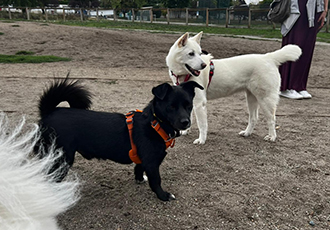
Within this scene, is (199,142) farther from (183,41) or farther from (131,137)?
(131,137)

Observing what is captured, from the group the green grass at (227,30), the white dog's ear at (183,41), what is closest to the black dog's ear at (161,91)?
the white dog's ear at (183,41)

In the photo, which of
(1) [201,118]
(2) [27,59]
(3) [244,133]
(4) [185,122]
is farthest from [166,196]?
(2) [27,59]

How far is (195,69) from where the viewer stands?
3.94 metres

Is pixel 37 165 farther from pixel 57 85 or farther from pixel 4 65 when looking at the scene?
pixel 4 65

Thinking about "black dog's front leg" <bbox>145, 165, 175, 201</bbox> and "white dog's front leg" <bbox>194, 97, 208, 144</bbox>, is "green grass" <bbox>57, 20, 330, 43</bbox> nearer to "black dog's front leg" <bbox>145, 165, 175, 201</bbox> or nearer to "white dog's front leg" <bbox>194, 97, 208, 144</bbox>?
"white dog's front leg" <bbox>194, 97, 208, 144</bbox>

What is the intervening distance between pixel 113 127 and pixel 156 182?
0.63 metres

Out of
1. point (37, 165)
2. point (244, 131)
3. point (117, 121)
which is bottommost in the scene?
point (244, 131)

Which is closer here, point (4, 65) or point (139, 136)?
point (139, 136)

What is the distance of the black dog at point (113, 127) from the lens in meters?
2.45

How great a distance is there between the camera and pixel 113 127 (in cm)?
256

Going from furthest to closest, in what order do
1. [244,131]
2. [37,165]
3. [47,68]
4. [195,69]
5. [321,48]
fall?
1. [321,48]
2. [47,68]
3. [244,131]
4. [195,69]
5. [37,165]

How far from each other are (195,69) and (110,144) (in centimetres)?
191

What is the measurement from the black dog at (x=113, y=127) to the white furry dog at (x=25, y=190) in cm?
114

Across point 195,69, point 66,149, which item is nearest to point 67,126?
point 66,149
